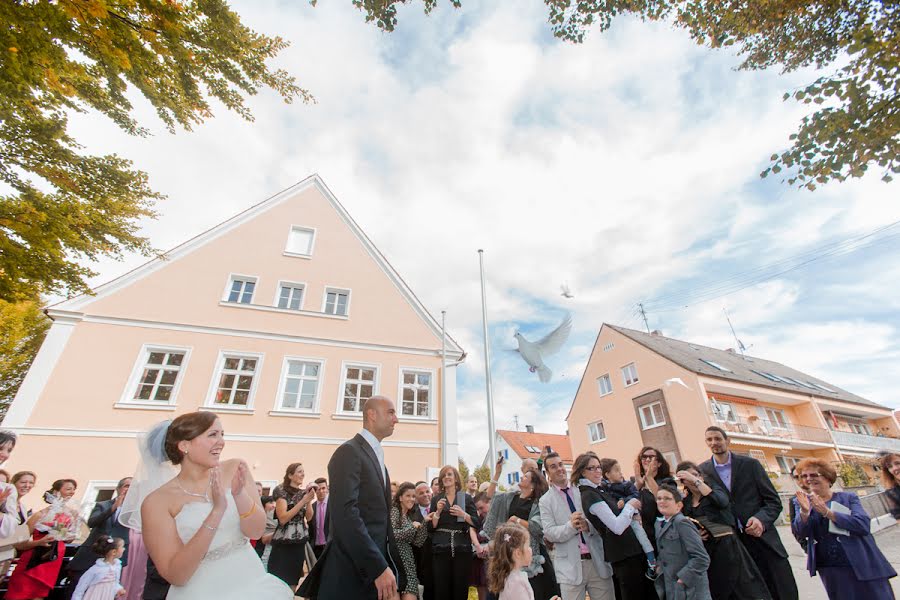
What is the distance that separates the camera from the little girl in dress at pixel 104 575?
461 cm

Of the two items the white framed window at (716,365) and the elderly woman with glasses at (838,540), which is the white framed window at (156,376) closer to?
the elderly woman with glasses at (838,540)

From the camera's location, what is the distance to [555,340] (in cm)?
1178

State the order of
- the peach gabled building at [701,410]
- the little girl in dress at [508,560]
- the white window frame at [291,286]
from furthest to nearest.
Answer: the peach gabled building at [701,410]
the white window frame at [291,286]
the little girl in dress at [508,560]

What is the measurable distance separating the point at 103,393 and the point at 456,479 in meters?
10.6

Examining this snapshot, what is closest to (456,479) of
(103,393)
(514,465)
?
(103,393)

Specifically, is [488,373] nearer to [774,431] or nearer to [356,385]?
[356,385]

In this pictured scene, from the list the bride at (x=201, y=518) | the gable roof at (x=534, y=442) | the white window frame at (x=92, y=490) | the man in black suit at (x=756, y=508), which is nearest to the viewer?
the bride at (x=201, y=518)

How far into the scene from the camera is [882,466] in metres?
3.93

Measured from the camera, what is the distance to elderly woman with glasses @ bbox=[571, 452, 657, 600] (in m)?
3.52

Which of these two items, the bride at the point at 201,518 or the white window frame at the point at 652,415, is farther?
the white window frame at the point at 652,415

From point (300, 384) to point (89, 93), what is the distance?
878cm

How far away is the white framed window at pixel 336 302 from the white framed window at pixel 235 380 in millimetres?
2765

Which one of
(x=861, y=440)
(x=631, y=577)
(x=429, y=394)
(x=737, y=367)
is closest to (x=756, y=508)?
(x=631, y=577)

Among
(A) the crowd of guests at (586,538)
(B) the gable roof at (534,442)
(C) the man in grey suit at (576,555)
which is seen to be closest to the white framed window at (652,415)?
(B) the gable roof at (534,442)
